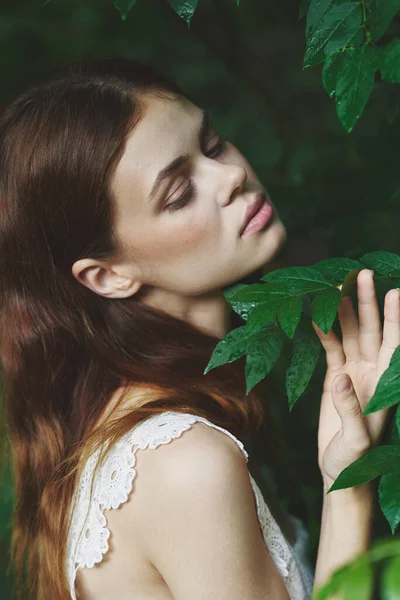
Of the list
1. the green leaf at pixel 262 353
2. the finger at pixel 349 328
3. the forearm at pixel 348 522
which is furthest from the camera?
the forearm at pixel 348 522

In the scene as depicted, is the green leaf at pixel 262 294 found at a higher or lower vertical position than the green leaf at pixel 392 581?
lower

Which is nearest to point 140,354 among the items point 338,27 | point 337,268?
point 337,268

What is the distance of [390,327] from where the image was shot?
3.79ft

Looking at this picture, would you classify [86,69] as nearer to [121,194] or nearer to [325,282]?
[121,194]

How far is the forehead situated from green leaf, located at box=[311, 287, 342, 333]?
0.53 m

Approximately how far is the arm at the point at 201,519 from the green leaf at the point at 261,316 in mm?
397

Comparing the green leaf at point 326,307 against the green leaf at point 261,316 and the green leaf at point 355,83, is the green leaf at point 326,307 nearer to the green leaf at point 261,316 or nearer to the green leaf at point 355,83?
the green leaf at point 261,316

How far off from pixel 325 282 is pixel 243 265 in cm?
45

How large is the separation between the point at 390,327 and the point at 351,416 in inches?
6.4

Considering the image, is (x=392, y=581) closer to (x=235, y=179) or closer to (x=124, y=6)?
(x=124, y=6)

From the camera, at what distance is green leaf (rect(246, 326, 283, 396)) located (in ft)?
3.59

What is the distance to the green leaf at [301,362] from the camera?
117 cm

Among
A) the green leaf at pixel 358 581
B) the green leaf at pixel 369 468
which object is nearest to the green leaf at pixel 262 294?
the green leaf at pixel 369 468

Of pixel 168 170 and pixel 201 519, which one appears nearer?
pixel 201 519
